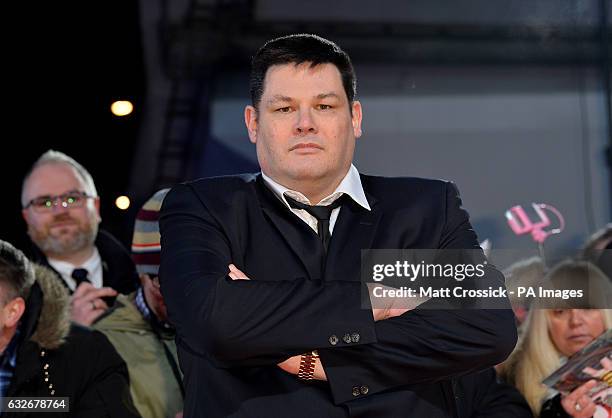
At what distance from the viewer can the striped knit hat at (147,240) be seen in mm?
2771

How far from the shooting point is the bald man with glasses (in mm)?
2914

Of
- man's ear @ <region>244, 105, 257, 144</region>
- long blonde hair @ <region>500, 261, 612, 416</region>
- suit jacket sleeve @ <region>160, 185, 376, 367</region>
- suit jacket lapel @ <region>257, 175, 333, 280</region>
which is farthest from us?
long blonde hair @ <region>500, 261, 612, 416</region>

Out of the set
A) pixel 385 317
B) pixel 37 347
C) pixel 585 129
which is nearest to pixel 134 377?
pixel 37 347

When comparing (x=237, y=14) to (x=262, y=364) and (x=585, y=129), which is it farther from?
(x=262, y=364)

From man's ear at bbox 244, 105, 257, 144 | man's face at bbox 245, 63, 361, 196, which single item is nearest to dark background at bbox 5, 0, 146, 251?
man's ear at bbox 244, 105, 257, 144

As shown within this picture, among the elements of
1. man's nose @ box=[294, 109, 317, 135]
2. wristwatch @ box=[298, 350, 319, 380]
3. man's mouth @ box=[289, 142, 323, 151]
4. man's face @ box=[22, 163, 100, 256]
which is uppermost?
man's nose @ box=[294, 109, 317, 135]

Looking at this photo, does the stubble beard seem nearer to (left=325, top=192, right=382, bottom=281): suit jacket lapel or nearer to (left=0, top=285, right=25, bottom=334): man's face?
(left=0, top=285, right=25, bottom=334): man's face

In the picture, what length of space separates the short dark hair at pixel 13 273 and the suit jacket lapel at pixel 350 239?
3.38 feet

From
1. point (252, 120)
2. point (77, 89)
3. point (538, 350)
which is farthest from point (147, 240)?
point (538, 350)

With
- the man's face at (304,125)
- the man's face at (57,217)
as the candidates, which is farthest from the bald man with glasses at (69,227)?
the man's face at (304,125)

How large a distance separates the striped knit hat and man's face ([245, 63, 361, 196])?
0.92 metres

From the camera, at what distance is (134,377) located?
271cm

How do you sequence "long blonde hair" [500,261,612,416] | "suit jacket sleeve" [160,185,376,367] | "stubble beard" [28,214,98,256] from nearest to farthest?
"suit jacket sleeve" [160,185,376,367] < "long blonde hair" [500,261,612,416] < "stubble beard" [28,214,98,256]

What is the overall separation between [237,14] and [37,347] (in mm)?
1165
